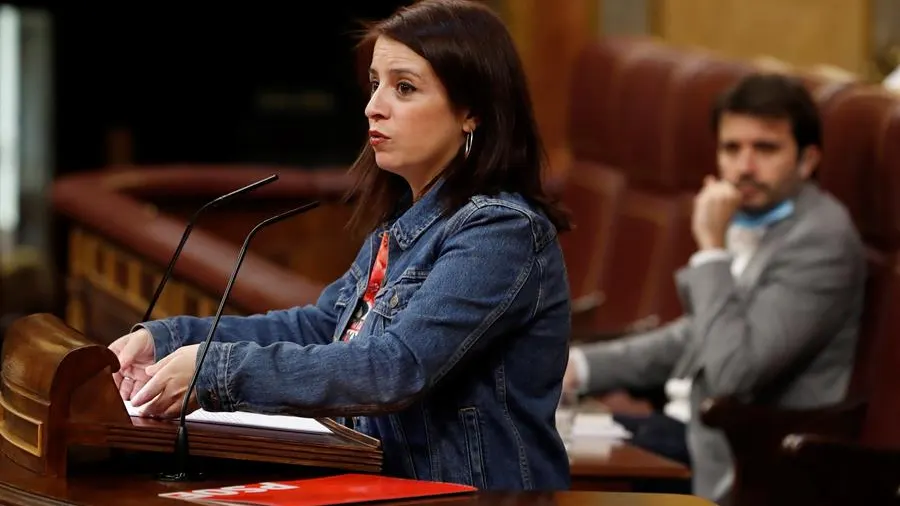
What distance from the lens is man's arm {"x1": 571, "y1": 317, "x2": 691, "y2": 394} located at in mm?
4039

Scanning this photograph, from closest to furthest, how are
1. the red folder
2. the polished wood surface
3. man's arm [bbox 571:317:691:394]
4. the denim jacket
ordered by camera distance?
the red folder < the denim jacket < the polished wood surface < man's arm [bbox 571:317:691:394]

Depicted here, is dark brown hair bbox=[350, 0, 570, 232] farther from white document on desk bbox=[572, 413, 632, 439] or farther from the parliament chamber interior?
white document on desk bbox=[572, 413, 632, 439]

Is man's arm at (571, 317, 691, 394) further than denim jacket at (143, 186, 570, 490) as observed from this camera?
Yes

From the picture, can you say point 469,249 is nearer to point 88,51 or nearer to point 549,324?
point 549,324

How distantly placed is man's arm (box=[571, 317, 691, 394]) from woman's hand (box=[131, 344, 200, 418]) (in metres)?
2.24

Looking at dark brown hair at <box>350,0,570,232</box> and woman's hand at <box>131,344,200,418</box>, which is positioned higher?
dark brown hair at <box>350,0,570,232</box>

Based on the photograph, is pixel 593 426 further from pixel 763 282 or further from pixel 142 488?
pixel 142 488

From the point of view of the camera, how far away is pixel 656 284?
15.9 ft

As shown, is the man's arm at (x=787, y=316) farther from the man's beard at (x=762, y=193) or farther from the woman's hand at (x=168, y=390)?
the woman's hand at (x=168, y=390)

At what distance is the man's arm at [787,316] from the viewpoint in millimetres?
3559

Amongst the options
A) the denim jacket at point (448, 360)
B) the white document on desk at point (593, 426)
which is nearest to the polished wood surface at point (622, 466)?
the white document on desk at point (593, 426)

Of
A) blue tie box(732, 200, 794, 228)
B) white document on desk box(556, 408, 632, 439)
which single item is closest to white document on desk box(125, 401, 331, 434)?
white document on desk box(556, 408, 632, 439)

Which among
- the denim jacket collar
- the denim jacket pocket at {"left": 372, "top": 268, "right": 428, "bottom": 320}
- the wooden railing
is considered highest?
the denim jacket collar

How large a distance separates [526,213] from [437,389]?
23cm
